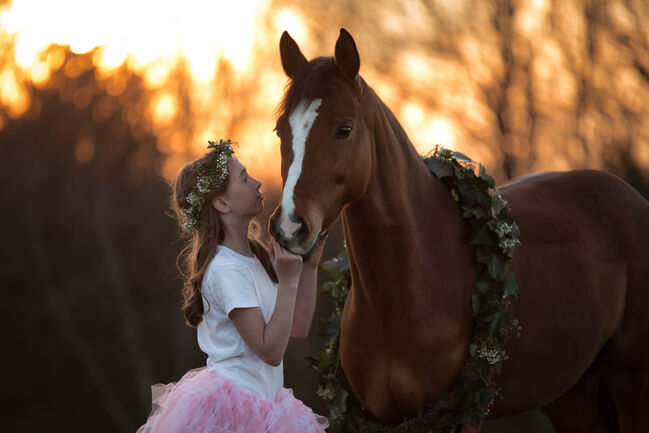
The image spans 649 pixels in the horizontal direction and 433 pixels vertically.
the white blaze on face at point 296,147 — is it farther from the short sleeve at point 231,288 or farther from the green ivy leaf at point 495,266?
the green ivy leaf at point 495,266

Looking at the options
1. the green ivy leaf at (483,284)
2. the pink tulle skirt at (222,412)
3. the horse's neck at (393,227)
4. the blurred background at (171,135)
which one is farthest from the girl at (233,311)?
the blurred background at (171,135)

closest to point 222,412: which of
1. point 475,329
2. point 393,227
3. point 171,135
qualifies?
point 393,227

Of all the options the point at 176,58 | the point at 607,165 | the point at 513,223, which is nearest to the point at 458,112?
the point at 607,165

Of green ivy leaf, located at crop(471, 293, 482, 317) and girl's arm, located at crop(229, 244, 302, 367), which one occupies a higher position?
girl's arm, located at crop(229, 244, 302, 367)

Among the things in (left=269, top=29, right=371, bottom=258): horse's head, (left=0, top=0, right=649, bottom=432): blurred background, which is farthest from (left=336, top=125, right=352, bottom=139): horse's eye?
(left=0, top=0, right=649, bottom=432): blurred background

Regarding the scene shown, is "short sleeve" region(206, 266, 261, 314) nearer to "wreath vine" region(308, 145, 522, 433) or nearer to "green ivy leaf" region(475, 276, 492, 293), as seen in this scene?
"wreath vine" region(308, 145, 522, 433)

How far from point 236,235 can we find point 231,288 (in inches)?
13.6

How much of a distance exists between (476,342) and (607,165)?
5.91 metres

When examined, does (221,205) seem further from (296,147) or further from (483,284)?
(483,284)

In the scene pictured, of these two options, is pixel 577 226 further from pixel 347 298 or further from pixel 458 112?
pixel 458 112

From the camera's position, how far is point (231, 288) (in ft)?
8.81

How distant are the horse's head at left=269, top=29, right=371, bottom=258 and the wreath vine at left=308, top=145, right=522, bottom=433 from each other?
76 cm

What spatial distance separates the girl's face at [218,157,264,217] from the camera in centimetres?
294

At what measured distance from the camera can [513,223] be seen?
330 centimetres
